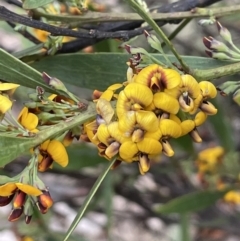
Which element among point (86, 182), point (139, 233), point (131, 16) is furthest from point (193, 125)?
point (139, 233)

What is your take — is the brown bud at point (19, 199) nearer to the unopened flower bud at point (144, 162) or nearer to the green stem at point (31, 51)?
the unopened flower bud at point (144, 162)

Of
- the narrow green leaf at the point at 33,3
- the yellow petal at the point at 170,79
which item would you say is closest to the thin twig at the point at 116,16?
the narrow green leaf at the point at 33,3

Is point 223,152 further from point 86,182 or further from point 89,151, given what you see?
point 86,182

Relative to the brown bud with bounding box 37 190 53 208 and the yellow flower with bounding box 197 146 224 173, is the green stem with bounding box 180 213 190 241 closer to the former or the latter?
the yellow flower with bounding box 197 146 224 173

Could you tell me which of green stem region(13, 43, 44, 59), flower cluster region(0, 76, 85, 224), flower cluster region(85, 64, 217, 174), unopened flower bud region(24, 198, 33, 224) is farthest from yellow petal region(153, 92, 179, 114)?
green stem region(13, 43, 44, 59)

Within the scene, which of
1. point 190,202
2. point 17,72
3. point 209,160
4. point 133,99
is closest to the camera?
point 133,99

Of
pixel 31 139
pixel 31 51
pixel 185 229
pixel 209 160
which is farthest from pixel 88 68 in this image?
pixel 185 229

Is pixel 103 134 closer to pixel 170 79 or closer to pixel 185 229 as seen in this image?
pixel 170 79
